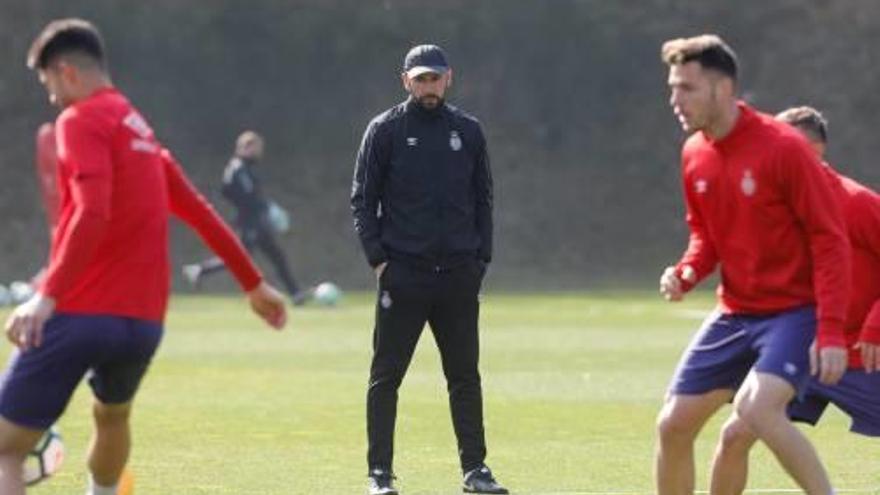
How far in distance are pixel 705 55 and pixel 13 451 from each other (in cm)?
310

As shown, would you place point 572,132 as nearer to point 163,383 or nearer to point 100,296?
point 163,383

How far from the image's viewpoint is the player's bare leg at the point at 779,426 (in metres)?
9.08

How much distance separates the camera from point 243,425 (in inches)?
608

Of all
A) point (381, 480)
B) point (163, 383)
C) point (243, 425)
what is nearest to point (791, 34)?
point (163, 383)

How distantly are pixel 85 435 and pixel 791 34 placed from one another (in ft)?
90.9

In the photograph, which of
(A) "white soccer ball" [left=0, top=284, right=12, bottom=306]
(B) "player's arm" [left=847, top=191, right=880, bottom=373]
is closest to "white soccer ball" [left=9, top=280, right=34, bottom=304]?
(A) "white soccer ball" [left=0, top=284, right=12, bottom=306]

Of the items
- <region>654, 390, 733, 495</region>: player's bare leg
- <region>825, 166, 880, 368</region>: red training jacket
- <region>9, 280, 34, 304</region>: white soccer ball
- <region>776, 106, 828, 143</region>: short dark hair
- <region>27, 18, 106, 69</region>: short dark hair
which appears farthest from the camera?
<region>9, 280, 34, 304</region>: white soccer ball

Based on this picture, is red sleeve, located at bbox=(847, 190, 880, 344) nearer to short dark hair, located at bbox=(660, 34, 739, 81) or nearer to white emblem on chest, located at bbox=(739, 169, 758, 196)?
white emblem on chest, located at bbox=(739, 169, 758, 196)

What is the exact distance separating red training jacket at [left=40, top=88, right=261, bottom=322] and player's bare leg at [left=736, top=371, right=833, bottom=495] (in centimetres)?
236

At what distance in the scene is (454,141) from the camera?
12148 mm

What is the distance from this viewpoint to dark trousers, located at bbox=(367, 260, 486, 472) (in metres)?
12.1

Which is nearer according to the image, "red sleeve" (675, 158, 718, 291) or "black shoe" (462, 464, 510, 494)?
"red sleeve" (675, 158, 718, 291)

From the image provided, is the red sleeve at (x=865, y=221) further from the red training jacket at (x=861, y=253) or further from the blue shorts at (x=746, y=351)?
the blue shorts at (x=746, y=351)

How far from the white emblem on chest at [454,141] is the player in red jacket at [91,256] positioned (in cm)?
354
